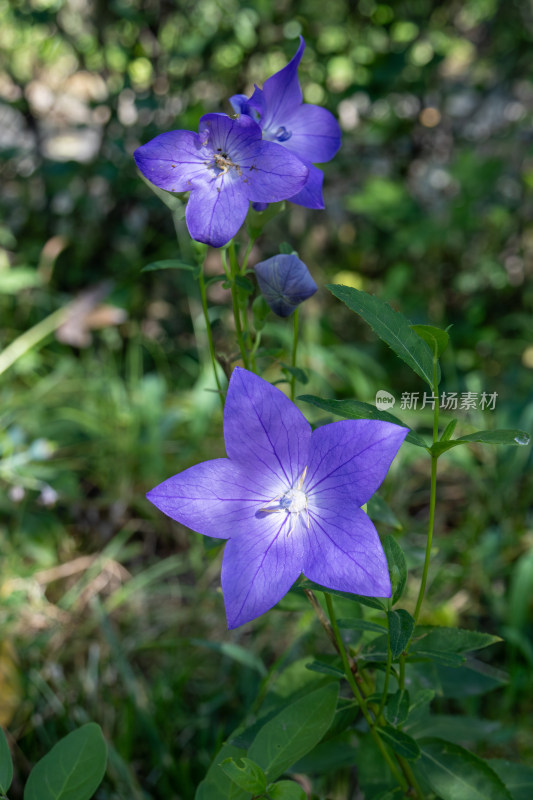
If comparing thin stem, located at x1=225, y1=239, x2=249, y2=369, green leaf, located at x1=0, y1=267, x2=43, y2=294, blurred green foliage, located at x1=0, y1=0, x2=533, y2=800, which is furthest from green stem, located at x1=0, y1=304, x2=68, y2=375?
thin stem, located at x1=225, y1=239, x2=249, y2=369

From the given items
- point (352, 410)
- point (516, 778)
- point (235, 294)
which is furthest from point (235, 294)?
point (516, 778)

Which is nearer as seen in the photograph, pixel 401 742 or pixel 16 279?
pixel 401 742

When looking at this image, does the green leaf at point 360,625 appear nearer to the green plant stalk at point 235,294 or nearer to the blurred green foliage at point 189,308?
the green plant stalk at point 235,294

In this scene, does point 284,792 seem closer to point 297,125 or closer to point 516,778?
point 516,778

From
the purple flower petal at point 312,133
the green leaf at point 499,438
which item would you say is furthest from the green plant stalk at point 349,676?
the purple flower petal at point 312,133

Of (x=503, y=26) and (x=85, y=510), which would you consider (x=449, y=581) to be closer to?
(x=85, y=510)

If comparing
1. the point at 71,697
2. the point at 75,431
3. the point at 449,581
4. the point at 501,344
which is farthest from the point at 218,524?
the point at 501,344

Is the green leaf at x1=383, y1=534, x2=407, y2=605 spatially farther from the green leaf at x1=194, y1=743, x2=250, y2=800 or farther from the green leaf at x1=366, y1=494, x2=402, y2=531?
the green leaf at x1=194, y1=743, x2=250, y2=800
